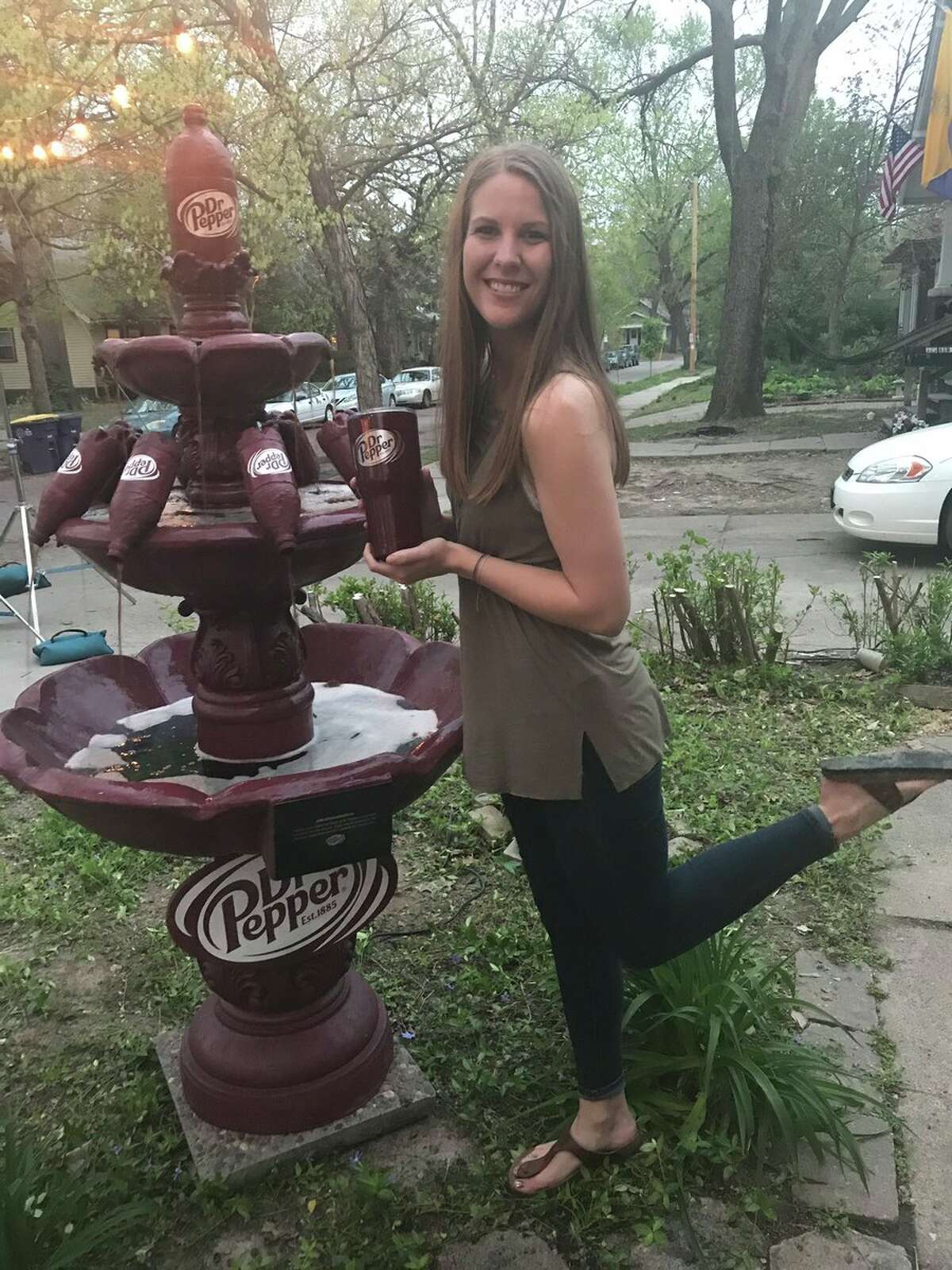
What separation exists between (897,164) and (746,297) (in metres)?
3.58

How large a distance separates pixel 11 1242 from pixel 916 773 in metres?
2.00

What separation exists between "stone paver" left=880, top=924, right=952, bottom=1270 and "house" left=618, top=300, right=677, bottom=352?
209 ft

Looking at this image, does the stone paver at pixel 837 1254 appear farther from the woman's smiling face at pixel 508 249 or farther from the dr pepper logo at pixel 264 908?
the woman's smiling face at pixel 508 249

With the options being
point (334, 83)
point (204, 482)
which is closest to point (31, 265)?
point (334, 83)

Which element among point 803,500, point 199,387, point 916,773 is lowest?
point 803,500

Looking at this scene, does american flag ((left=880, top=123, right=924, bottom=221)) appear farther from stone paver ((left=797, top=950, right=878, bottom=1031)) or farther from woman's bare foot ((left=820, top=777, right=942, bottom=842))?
woman's bare foot ((left=820, top=777, right=942, bottom=842))

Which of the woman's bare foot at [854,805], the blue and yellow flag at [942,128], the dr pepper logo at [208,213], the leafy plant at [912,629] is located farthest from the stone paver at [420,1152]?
the blue and yellow flag at [942,128]

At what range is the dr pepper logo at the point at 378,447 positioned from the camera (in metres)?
1.77

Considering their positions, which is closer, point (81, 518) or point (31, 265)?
point (81, 518)

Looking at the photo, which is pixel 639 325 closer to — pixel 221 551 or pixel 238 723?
pixel 238 723

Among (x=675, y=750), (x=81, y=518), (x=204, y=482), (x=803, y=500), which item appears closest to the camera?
(x=81, y=518)

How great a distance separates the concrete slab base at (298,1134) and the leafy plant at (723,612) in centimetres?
329

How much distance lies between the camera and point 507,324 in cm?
183

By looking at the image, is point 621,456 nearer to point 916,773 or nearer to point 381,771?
point 381,771
